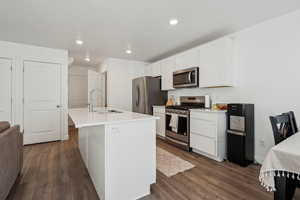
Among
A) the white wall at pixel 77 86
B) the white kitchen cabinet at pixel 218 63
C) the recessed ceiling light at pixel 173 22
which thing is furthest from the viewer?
the white wall at pixel 77 86

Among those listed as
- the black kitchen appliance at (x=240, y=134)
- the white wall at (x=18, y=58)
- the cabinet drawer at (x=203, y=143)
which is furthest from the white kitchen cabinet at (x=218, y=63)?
the white wall at (x=18, y=58)

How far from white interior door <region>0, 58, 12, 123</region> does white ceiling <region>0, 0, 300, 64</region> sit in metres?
0.64

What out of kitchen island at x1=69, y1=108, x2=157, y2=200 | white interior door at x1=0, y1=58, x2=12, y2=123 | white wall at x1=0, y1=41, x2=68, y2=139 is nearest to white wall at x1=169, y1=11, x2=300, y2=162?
kitchen island at x1=69, y1=108, x2=157, y2=200

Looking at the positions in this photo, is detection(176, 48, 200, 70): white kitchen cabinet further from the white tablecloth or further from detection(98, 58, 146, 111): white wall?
the white tablecloth

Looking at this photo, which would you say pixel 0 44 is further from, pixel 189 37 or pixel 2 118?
pixel 189 37

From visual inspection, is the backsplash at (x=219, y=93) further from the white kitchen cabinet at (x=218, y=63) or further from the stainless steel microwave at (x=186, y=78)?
the stainless steel microwave at (x=186, y=78)

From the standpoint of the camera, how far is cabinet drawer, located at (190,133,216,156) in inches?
108

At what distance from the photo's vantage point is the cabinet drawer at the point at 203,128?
2732mm

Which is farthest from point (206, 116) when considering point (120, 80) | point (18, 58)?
point (18, 58)

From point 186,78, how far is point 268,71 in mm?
1572

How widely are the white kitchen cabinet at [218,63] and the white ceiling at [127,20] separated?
10.9 inches

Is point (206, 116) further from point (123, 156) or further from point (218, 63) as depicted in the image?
point (123, 156)

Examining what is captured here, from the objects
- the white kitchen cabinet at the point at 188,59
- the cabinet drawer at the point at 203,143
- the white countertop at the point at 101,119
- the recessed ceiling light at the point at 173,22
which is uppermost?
the recessed ceiling light at the point at 173,22

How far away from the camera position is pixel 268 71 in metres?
2.48
